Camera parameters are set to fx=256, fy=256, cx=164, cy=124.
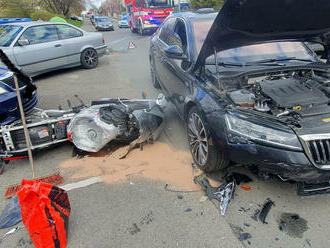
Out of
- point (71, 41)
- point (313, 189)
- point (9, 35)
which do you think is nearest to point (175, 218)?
point (313, 189)

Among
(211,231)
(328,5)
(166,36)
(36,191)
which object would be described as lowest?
(211,231)

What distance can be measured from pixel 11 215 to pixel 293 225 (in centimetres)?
273

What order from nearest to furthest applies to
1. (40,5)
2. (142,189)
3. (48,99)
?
1. (142,189)
2. (48,99)
3. (40,5)

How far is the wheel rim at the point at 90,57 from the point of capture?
863 centimetres

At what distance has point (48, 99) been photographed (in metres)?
6.09

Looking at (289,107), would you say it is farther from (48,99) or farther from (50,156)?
(48,99)

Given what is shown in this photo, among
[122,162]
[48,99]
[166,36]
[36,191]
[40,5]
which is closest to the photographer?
[36,191]

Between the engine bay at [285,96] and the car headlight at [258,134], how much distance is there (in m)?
0.17

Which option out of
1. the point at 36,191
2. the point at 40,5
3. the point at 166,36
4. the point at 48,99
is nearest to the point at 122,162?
the point at 36,191

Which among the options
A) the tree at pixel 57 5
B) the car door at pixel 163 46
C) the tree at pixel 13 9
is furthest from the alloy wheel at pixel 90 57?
the tree at pixel 57 5

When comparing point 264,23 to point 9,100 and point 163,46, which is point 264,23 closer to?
point 163,46

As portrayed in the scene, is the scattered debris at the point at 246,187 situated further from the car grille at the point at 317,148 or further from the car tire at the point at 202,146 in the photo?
the car grille at the point at 317,148

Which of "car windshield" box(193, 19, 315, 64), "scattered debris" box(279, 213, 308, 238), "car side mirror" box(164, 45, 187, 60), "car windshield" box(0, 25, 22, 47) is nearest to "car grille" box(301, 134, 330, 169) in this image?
"scattered debris" box(279, 213, 308, 238)

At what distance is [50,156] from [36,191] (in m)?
1.81
